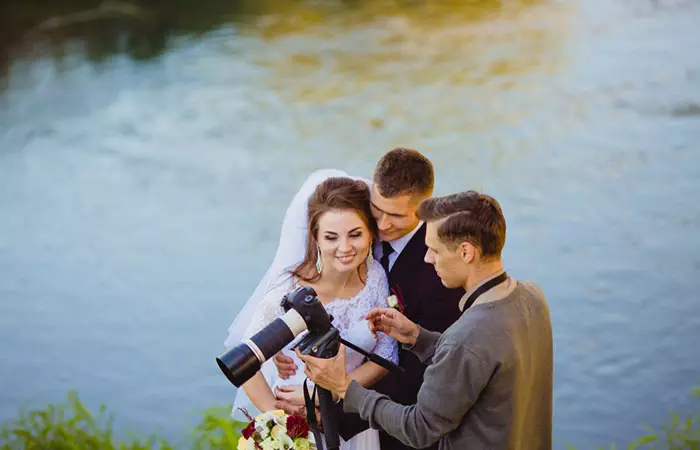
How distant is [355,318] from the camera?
8.42ft

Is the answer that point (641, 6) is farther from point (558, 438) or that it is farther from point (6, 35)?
point (6, 35)

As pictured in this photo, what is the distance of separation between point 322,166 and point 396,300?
120 inches

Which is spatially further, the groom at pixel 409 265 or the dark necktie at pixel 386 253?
the dark necktie at pixel 386 253

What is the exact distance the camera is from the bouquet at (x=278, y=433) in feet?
7.70

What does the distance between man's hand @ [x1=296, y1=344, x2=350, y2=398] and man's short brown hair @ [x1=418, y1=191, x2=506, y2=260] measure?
43 centimetres

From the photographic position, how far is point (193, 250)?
547 cm

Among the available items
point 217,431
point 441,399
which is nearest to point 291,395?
point 441,399

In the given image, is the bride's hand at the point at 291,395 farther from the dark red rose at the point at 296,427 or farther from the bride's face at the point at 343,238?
the bride's face at the point at 343,238

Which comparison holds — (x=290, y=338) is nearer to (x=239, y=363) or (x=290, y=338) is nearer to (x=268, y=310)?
(x=239, y=363)

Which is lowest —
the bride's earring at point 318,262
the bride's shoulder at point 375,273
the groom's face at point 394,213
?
the bride's shoulder at point 375,273

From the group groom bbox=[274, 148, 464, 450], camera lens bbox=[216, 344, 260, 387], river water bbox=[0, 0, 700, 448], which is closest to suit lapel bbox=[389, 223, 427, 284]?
groom bbox=[274, 148, 464, 450]

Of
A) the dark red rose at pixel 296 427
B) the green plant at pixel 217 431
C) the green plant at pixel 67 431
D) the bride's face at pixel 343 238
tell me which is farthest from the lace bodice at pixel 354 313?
the green plant at pixel 67 431

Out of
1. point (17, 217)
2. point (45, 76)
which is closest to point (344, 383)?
point (17, 217)

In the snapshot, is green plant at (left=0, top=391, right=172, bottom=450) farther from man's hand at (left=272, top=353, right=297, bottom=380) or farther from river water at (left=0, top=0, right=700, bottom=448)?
man's hand at (left=272, top=353, right=297, bottom=380)
